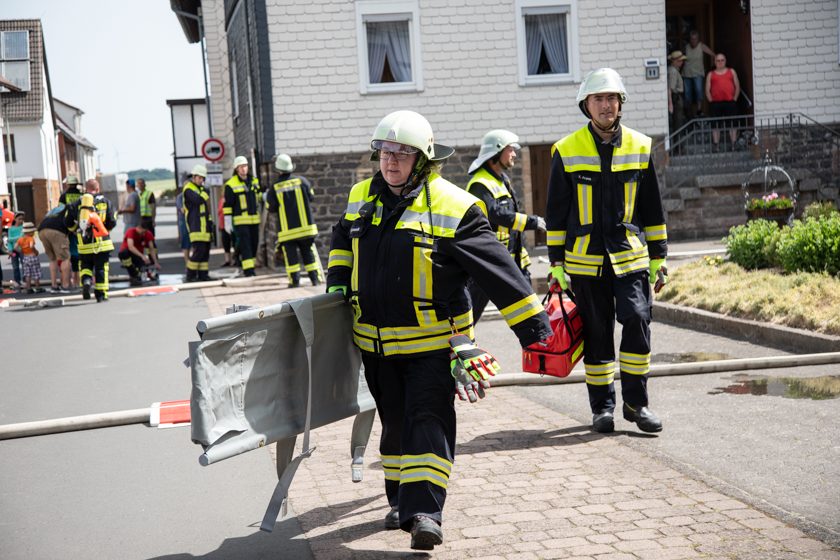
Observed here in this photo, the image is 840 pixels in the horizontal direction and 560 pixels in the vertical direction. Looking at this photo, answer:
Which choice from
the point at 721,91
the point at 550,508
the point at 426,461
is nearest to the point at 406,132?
the point at 426,461

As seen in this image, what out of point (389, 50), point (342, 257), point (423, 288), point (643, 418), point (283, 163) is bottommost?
point (643, 418)

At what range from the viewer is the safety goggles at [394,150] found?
16.0ft

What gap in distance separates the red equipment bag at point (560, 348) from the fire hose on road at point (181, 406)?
45.5 inches

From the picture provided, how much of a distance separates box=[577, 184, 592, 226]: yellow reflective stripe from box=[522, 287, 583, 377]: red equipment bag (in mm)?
513

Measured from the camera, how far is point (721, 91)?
22.6m

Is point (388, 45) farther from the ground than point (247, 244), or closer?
farther from the ground

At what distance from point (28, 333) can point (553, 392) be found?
27.6 feet

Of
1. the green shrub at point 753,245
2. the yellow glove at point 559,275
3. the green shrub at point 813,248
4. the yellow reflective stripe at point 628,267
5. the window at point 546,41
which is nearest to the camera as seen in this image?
the yellow reflective stripe at point 628,267

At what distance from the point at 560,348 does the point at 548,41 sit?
16.6m

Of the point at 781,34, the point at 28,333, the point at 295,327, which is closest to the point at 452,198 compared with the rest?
the point at 295,327

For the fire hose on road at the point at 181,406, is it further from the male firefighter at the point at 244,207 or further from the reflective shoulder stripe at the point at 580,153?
the male firefighter at the point at 244,207

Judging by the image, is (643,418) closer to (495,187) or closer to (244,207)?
(495,187)

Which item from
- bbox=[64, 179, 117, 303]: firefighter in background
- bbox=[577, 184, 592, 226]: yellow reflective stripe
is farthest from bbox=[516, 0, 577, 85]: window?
bbox=[577, 184, 592, 226]: yellow reflective stripe

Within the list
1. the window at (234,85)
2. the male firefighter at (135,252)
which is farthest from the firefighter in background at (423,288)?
the window at (234,85)
